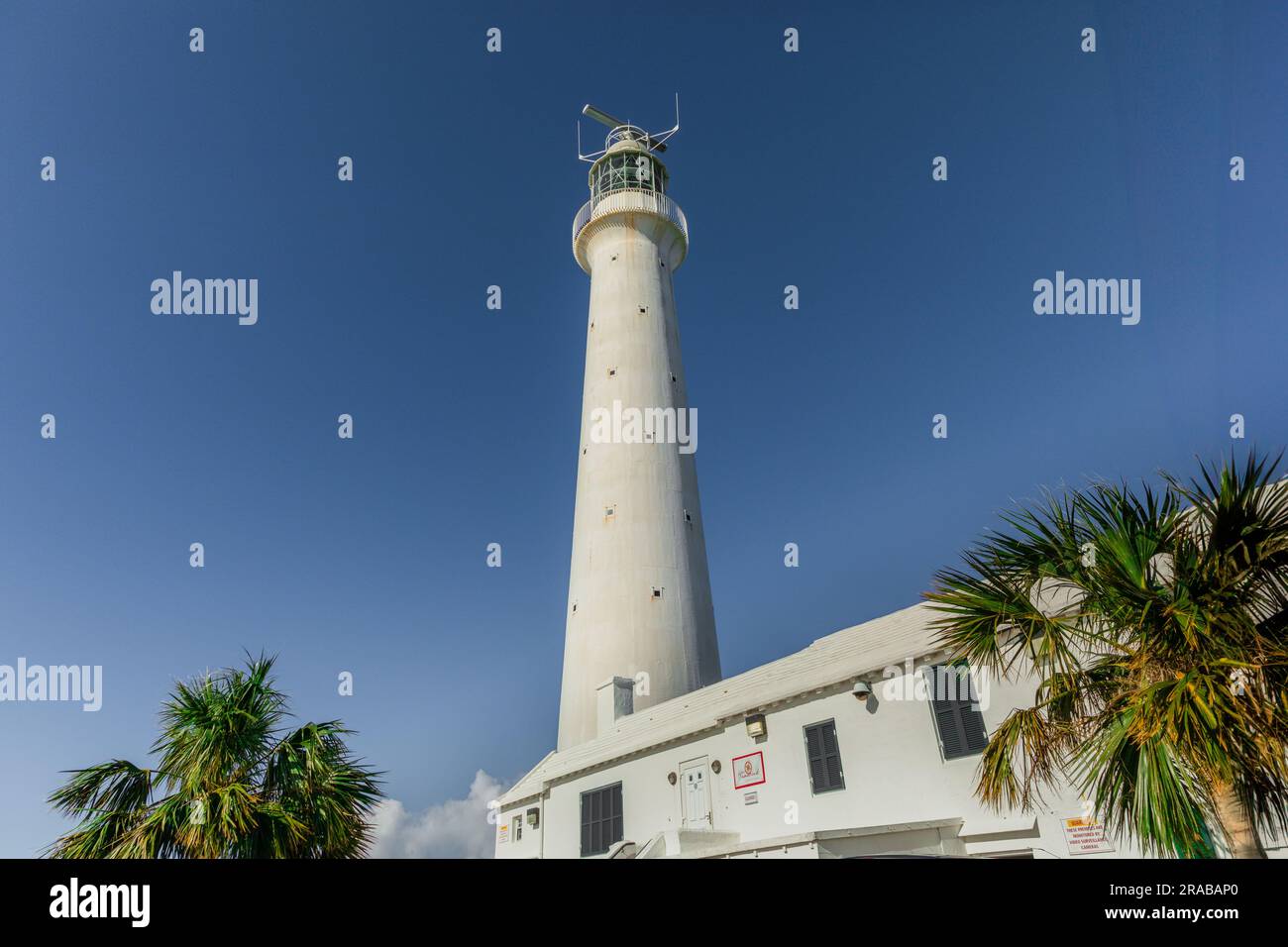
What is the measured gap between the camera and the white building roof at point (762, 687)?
51.1ft

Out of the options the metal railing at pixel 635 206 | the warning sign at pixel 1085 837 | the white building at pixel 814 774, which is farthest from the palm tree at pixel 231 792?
the metal railing at pixel 635 206

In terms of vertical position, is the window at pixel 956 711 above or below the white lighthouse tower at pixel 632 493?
below

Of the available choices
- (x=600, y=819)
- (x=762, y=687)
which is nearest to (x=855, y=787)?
(x=762, y=687)

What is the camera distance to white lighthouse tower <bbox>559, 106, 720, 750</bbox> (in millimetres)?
26016

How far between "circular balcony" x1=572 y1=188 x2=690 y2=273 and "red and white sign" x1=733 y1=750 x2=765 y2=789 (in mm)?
25009

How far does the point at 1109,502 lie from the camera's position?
9.18 meters

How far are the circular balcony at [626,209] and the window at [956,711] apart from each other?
85.1 feet

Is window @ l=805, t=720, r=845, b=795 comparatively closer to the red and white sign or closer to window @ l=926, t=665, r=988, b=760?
the red and white sign

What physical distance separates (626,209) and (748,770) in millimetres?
25403

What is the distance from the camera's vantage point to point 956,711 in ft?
46.0

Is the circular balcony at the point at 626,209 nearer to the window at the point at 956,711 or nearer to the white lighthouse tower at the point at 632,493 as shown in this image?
the white lighthouse tower at the point at 632,493

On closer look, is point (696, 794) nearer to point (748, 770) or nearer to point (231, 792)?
point (748, 770)
